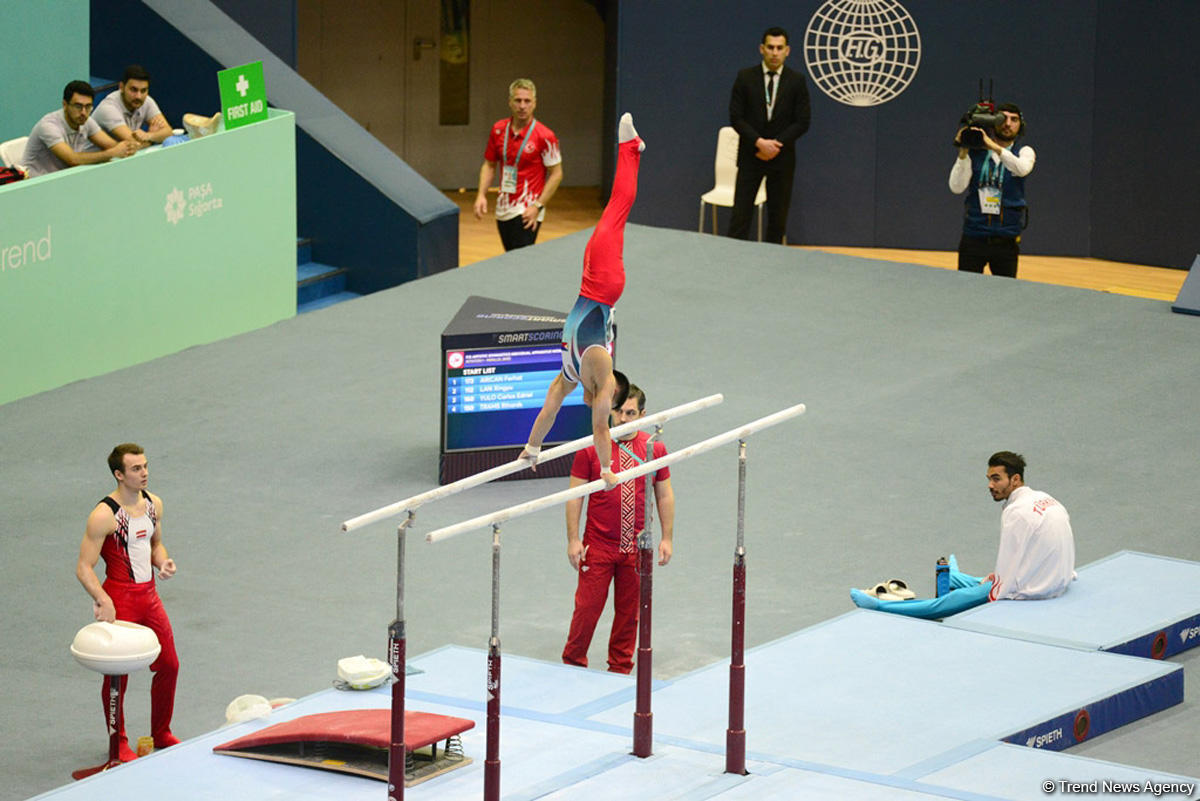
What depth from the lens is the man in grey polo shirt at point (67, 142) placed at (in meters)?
11.3

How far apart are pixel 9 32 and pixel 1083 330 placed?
7.64 m

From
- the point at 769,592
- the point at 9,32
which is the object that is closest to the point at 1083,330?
the point at 769,592

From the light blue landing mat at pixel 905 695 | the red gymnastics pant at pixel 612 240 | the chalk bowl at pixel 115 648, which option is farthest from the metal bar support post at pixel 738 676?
the chalk bowl at pixel 115 648

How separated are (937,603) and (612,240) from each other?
118 inches

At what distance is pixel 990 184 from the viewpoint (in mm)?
12273

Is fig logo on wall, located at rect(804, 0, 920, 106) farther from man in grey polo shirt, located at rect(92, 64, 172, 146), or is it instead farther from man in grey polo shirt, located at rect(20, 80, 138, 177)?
man in grey polo shirt, located at rect(20, 80, 138, 177)

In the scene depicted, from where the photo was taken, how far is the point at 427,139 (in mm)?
19266

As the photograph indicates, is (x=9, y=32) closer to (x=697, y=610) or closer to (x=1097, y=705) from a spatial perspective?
(x=697, y=610)

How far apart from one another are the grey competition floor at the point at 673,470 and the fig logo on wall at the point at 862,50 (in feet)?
9.12

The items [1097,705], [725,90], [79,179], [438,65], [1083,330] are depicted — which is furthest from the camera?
[438,65]

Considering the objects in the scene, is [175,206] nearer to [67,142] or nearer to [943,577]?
[67,142]

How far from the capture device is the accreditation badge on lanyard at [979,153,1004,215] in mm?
12211

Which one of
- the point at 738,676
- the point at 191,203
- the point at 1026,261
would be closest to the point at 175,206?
the point at 191,203

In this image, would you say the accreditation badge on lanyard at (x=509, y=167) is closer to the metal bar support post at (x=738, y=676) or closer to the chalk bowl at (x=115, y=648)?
the chalk bowl at (x=115, y=648)
